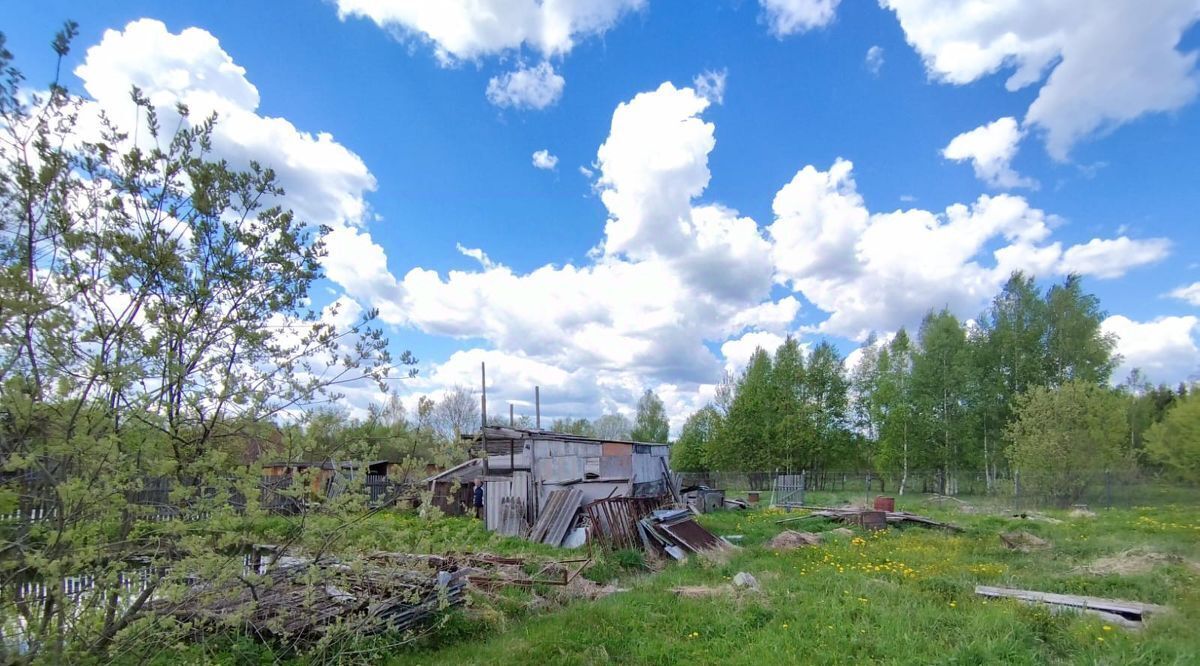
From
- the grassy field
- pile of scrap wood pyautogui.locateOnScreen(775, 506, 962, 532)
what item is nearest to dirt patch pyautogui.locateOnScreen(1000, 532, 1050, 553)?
the grassy field

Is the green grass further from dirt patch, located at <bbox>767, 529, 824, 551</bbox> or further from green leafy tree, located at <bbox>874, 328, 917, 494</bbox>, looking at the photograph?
green leafy tree, located at <bbox>874, 328, 917, 494</bbox>

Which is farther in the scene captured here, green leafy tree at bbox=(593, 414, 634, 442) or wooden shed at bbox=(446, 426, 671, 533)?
green leafy tree at bbox=(593, 414, 634, 442)

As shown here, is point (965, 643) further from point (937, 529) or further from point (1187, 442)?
point (1187, 442)

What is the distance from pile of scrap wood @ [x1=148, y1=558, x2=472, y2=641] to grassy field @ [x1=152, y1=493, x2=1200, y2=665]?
24cm

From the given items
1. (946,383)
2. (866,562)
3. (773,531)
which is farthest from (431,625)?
(946,383)

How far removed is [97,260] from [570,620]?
6.42m

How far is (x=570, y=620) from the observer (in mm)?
7281

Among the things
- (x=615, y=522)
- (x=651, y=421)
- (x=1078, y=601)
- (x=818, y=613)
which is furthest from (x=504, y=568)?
(x=651, y=421)

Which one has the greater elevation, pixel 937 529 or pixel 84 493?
pixel 84 493

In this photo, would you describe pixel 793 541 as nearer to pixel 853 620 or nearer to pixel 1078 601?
pixel 1078 601

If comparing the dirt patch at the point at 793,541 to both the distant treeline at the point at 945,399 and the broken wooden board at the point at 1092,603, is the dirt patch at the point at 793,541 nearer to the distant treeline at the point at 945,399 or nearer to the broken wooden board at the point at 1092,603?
the broken wooden board at the point at 1092,603

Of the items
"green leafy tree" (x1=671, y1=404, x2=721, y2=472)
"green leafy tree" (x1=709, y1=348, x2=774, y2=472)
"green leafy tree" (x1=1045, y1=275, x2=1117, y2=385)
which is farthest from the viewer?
"green leafy tree" (x1=671, y1=404, x2=721, y2=472)

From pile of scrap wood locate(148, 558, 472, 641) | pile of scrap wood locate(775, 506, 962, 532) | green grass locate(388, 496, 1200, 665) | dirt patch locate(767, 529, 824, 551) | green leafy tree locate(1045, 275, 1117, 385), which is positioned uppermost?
green leafy tree locate(1045, 275, 1117, 385)

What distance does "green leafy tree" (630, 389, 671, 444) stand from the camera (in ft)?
192
